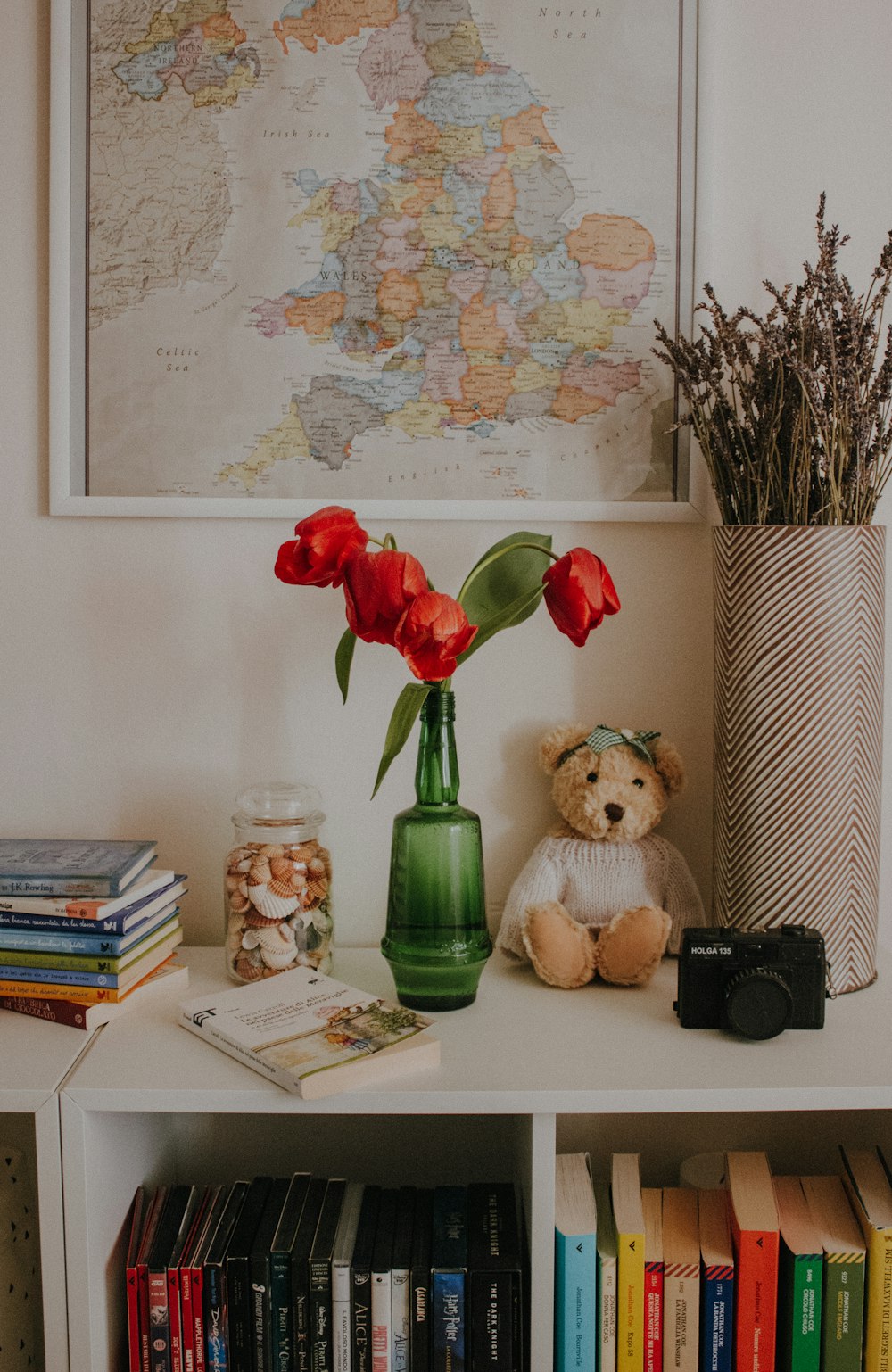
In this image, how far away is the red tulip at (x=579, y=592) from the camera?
1.10m

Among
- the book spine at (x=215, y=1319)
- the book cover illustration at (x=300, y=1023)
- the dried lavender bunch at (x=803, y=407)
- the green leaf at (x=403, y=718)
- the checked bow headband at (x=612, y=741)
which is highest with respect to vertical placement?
the dried lavender bunch at (x=803, y=407)

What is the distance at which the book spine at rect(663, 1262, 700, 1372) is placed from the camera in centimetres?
107

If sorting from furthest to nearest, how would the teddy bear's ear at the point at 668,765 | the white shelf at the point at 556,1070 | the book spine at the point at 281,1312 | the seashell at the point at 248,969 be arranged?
the teddy bear's ear at the point at 668,765 → the seashell at the point at 248,969 → the book spine at the point at 281,1312 → the white shelf at the point at 556,1070

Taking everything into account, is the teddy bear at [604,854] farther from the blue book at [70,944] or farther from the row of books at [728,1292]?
the blue book at [70,944]

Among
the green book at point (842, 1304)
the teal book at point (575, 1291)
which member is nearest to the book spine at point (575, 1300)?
the teal book at point (575, 1291)

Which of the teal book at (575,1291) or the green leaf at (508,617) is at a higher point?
the green leaf at (508,617)

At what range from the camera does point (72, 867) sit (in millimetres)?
1183

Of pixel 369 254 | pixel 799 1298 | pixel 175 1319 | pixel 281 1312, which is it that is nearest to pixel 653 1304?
pixel 799 1298

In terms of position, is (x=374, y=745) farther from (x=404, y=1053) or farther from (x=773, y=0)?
(x=773, y=0)

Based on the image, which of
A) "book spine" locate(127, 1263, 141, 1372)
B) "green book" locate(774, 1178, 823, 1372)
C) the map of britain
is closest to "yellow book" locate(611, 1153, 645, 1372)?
"green book" locate(774, 1178, 823, 1372)

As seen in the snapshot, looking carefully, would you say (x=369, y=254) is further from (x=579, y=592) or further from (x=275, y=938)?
(x=275, y=938)

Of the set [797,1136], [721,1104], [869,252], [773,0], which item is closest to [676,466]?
[869,252]

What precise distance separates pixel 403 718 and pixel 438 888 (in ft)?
0.58

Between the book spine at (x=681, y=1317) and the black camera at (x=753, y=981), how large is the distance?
0.74ft
